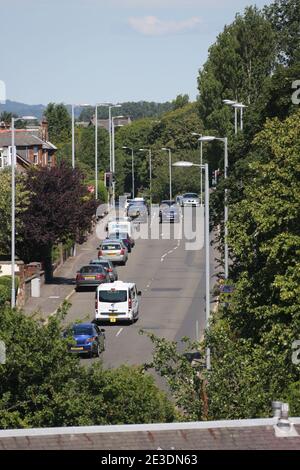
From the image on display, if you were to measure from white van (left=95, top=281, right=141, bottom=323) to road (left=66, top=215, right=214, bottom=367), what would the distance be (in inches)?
18.4

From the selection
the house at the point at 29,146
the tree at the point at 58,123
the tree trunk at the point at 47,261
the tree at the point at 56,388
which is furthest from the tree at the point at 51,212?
the tree at the point at 58,123

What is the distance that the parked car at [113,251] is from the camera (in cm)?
6975

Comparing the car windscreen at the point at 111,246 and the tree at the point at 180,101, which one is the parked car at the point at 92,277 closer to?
the car windscreen at the point at 111,246

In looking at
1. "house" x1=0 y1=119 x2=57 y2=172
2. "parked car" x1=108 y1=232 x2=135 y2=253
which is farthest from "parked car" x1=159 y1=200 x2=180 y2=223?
"parked car" x1=108 y1=232 x2=135 y2=253

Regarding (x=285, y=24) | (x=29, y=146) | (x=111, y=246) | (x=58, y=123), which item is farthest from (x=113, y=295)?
(x=58, y=123)

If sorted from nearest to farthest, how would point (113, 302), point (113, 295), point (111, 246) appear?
point (113, 302) → point (113, 295) → point (111, 246)

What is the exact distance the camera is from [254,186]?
36906 millimetres

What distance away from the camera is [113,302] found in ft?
171

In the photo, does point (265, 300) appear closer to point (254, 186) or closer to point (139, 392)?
point (254, 186)

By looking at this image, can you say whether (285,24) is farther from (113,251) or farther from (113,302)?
(113,302)

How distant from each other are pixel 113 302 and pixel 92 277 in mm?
8857

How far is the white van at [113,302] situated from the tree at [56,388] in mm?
21727
